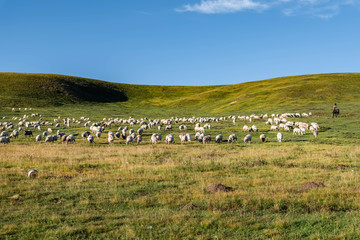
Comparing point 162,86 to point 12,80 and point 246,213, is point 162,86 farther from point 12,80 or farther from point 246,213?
point 246,213

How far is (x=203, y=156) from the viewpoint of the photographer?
20234mm

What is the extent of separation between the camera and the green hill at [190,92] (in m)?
69.7

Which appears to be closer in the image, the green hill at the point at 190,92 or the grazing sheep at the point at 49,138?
the grazing sheep at the point at 49,138

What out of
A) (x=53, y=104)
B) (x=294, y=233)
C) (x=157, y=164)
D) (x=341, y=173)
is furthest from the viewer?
(x=53, y=104)

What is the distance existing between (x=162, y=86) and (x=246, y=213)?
158923 millimetres

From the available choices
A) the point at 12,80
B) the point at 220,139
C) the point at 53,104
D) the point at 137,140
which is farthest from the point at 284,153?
the point at 12,80

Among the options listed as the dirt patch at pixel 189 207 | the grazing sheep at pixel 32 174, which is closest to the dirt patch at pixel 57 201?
the grazing sheep at pixel 32 174

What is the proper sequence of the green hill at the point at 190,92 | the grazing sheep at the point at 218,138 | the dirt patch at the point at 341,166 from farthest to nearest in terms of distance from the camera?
the green hill at the point at 190,92 → the grazing sheep at the point at 218,138 → the dirt patch at the point at 341,166

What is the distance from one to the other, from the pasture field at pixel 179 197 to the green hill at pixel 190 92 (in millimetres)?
49080

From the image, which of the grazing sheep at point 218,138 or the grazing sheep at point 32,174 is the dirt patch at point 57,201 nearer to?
the grazing sheep at point 32,174

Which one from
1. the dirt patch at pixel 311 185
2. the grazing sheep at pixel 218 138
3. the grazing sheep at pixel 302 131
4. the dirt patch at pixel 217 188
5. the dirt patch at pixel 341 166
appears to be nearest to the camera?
the dirt patch at pixel 217 188

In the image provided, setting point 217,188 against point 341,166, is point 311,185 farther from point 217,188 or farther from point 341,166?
point 341,166

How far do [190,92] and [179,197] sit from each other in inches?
5435

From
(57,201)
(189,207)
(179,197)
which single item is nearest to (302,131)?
(179,197)
